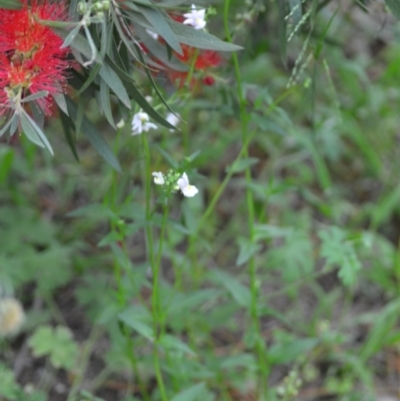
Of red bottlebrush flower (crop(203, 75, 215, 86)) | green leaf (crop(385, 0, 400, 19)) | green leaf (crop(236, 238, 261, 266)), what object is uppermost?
green leaf (crop(385, 0, 400, 19))

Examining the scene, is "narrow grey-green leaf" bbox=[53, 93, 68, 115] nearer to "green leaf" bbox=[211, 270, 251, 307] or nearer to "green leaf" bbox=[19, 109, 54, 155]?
"green leaf" bbox=[19, 109, 54, 155]

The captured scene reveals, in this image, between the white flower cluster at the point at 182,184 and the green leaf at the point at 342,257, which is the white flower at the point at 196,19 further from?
the green leaf at the point at 342,257

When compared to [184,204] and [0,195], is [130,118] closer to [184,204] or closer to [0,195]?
[184,204]

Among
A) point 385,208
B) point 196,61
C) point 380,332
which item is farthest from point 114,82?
point 385,208

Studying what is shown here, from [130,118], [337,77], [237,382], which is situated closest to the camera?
[130,118]

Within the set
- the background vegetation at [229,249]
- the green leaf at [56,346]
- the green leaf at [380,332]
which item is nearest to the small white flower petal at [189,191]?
the background vegetation at [229,249]

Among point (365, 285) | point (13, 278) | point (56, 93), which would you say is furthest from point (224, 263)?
point (56, 93)

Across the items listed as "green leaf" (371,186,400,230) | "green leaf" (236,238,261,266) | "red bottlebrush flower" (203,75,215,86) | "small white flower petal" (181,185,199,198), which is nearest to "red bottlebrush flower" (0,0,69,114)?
"small white flower petal" (181,185,199,198)
